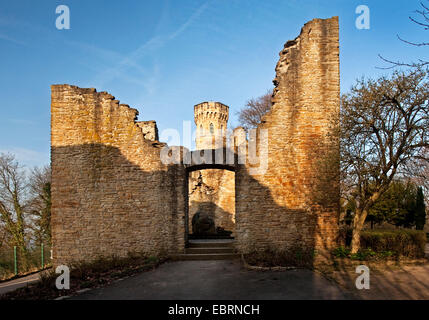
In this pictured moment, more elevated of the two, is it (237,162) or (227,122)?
(227,122)

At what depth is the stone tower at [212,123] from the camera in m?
38.2

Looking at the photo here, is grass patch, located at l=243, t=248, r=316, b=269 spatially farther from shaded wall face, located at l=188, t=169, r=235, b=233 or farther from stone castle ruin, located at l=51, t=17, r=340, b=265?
shaded wall face, located at l=188, t=169, r=235, b=233

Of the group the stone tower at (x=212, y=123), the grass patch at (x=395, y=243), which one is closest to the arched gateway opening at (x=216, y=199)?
the grass patch at (x=395, y=243)

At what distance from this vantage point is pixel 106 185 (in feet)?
31.8

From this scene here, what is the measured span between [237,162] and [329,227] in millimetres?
3709

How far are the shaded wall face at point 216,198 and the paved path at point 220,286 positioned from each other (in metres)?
9.72

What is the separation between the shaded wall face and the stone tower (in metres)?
18.9

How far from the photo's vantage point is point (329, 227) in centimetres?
904

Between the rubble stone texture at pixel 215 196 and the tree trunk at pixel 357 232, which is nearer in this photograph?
the tree trunk at pixel 357 232

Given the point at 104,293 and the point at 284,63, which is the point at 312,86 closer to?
the point at 284,63

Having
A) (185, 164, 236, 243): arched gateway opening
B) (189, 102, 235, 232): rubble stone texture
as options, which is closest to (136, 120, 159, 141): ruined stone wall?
(189, 102, 235, 232): rubble stone texture

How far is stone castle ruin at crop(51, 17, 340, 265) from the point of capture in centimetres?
909

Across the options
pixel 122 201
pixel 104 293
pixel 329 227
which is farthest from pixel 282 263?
pixel 122 201

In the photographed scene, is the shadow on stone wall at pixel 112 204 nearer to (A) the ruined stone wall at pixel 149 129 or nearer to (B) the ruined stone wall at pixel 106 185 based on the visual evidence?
(B) the ruined stone wall at pixel 106 185
